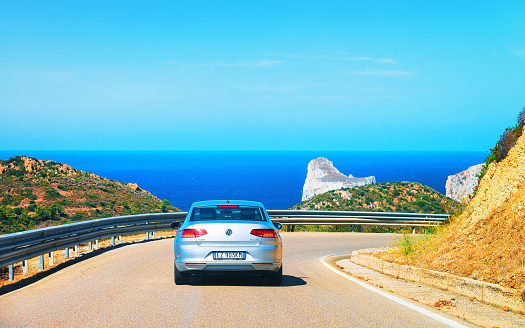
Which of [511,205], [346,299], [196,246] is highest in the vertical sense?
[511,205]

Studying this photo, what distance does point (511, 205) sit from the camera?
9773mm

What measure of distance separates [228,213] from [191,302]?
238 centimetres

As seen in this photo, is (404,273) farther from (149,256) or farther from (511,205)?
(149,256)

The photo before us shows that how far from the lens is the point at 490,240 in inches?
370

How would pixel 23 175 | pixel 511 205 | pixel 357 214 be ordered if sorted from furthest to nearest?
pixel 23 175, pixel 357 214, pixel 511 205

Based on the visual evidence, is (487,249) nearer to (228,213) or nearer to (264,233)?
(264,233)

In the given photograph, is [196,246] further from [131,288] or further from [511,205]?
[511,205]

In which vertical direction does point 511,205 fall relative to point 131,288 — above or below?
above

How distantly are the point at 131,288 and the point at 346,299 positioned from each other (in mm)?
3503

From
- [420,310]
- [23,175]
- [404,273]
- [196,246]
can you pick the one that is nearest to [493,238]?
[404,273]

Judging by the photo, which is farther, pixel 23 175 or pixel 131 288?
pixel 23 175

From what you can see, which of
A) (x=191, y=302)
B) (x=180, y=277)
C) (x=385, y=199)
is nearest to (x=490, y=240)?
(x=191, y=302)

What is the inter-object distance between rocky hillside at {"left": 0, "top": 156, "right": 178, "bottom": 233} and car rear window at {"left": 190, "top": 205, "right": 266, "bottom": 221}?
64.6ft

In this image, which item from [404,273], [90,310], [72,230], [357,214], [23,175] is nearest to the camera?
[90,310]
